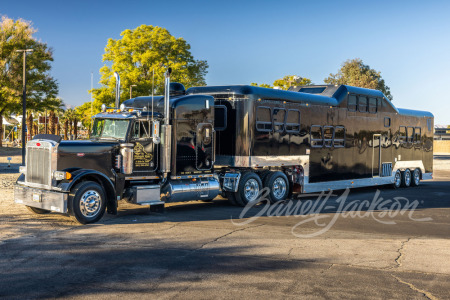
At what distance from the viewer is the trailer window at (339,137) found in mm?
17547

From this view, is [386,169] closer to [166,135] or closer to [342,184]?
[342,184]

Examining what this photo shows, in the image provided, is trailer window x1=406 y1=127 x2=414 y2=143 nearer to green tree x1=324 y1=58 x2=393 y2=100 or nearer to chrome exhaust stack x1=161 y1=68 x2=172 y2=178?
chrome exhaust stack x1=161 y1=68 x2=172 y2=178

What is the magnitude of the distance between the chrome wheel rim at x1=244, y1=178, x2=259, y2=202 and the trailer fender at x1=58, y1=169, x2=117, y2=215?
4294 millimetres

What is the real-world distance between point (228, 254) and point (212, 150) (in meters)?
5.68

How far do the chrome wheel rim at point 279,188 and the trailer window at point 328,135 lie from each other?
2451 mm

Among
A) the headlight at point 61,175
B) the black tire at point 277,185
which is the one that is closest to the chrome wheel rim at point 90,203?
the headlight at point 61,175

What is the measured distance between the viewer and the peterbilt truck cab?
11172 millimetres

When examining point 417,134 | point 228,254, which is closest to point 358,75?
point 417,134

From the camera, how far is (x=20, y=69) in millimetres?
40500

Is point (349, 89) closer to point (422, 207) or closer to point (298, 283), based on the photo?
point (422, 207)

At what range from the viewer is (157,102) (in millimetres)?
13578

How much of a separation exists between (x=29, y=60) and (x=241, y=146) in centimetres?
3151

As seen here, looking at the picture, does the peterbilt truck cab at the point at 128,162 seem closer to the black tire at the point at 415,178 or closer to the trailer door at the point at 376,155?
the trailer door at the point at 376,155

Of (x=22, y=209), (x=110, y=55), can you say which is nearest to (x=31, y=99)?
(x=110, y=55)
